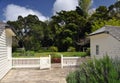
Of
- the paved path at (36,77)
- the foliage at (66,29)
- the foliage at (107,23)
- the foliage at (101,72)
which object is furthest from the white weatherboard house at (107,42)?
the foliage at (66,29)

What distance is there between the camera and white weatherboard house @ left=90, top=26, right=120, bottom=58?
1619 centimetres

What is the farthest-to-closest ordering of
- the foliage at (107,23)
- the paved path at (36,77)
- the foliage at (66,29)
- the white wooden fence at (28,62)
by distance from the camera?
the foliage at (66,29)
the foliage at (107,23)
the white wooden fence at (28,62)
the paved path at (36,77)

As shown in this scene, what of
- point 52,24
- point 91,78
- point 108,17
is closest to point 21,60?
point 91,78

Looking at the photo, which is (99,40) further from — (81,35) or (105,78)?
(81,35)

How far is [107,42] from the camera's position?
1748 cm

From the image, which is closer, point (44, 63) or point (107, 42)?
point (107, 42)

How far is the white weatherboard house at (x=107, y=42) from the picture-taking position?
16.2 meters

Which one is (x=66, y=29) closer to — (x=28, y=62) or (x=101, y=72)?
(x=28, y=62)

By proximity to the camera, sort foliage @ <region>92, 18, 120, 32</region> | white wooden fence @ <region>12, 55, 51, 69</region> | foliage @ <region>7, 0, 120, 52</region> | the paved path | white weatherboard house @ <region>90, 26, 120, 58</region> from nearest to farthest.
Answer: the paved path < white weatherboard house @ <region>90, 26, 120, 58</region> < white wooden fence @ <region>12, 55, 51, 69</region> < foliage @ <region>92, 18, 120, 32</region> < foliage @ <region>7, 0, 120, 52</region>

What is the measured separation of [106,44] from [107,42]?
0.28 metres

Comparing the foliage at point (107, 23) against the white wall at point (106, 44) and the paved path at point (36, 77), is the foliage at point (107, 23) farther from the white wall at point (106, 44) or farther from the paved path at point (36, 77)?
the paved path at point (36, 77)

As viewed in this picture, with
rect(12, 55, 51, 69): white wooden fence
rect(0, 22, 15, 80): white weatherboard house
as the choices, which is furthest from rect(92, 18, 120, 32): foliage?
rect(0, 22, 15, 80): white weatherboard house

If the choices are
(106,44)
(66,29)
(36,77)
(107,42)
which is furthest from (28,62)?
(66,29)

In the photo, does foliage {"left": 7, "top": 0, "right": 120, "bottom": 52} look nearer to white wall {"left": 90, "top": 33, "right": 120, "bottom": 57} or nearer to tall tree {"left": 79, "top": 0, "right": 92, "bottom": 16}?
tall tree {"left": 79, "top": 0, "right": 92, "bottom": 16}
